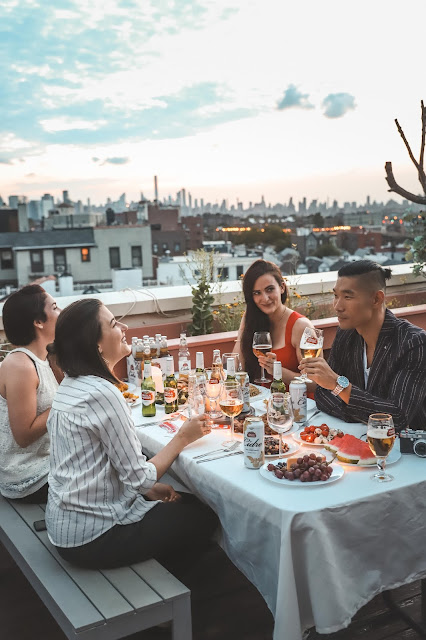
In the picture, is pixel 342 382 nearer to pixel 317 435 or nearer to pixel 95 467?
pixel 317 435

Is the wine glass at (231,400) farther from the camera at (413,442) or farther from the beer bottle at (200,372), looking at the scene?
the camera at (413,442)

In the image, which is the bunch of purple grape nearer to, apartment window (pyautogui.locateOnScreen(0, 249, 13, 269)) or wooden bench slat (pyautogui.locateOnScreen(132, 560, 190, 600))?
wooden bench slat (pyautogui.locateOnScreen(132, 560, 190, 600))

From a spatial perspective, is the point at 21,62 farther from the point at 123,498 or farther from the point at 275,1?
the point at 123,498

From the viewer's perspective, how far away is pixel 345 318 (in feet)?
8.08

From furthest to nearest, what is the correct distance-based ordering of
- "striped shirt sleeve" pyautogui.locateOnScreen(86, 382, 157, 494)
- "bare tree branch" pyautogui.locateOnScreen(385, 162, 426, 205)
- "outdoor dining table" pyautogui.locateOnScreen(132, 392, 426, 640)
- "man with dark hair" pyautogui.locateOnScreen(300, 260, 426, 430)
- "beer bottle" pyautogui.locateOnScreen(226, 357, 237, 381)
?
1. "bare tree branch" pyautogui.locateOnScreen(385, 162, 426, 205)
2. "beer bottle" pyautogui.locateOnScreen(226, 357, 237, 381)
3. "man with dark hair" pyautogui.locateOnScreen(300, 260, 426, 430)
4. "striped shirt sleeve" pyautogui.locateOnScreen(86, 382, 157, 494)
5. "outdoor dining table" pyautogui.locateOnScreen(132, 392, 426, 640)

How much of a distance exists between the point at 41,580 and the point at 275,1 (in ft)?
23.8

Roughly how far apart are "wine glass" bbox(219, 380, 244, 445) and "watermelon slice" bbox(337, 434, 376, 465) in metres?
0.42

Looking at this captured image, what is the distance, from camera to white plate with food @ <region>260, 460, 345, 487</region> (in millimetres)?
1832

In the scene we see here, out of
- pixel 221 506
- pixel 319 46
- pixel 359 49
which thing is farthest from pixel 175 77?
pixel 221 506

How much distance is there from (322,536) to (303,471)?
234mm

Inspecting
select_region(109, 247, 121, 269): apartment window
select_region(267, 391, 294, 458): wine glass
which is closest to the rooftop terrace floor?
select_region(267, 391, 294, 458): wine glass

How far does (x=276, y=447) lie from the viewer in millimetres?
2143

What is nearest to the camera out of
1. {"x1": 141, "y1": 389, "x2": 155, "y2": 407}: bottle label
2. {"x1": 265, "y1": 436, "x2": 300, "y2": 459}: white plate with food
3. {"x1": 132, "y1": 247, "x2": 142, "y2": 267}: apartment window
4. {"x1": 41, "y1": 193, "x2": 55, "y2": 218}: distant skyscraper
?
{"x1": 265, "y1": 436, "x2": 300, "y2": 459}: white plate with food

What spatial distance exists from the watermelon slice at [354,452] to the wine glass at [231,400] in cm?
42
